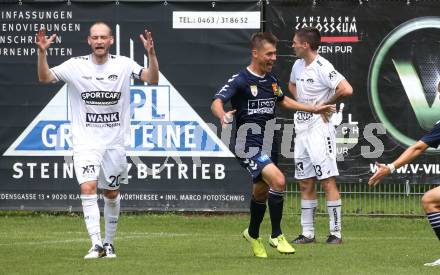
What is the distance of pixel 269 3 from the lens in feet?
57.1

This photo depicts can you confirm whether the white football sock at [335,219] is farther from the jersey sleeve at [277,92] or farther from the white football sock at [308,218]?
the jersey sleeve at [277,92]

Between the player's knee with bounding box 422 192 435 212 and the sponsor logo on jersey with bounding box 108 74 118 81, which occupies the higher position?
the sponsor logo on jersey with bounding box 108 74 118 81

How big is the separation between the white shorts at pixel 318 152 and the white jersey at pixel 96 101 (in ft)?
10.1

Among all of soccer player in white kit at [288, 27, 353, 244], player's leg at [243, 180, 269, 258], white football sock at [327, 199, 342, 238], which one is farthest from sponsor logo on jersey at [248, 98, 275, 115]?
white football sock at [327, 199, 342, 238]

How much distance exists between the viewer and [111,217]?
42.3ft

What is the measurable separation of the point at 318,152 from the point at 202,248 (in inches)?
85.5

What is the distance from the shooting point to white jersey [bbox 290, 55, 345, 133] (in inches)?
582

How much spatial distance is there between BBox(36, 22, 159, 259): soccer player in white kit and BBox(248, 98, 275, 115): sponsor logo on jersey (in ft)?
3.57

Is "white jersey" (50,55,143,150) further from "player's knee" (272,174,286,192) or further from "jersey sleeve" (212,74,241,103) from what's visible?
"player's knee" (272,174,286,192)

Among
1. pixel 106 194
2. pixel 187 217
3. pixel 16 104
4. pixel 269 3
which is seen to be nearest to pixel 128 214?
pixel 187 217

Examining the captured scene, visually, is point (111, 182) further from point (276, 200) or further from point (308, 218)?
point (308, 218)

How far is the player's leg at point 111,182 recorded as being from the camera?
12797 mm

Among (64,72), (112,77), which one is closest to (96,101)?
(112,77)

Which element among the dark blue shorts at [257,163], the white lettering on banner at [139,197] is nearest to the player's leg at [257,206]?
the dark blue shorts at [257,163]
